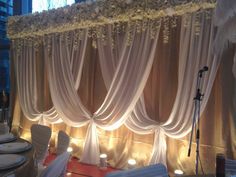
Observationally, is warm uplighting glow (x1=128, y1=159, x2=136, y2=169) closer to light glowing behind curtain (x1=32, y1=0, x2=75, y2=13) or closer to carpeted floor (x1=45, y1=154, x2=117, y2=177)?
carpeted floor (x1=45, y1=154, x2=117, y2=177)

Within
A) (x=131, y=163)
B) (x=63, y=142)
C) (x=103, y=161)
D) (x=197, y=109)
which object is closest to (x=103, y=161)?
(x=103, y=161)

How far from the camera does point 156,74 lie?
138 inches

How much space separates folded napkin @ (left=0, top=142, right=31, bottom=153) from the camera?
2.02m

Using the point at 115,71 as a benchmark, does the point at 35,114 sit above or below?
below

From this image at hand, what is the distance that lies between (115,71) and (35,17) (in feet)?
5.91

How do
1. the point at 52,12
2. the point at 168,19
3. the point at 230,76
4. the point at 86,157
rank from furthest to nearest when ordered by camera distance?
the point at 52,12 → the point at 86,157 → the point at 168,19 → the point at 230,76

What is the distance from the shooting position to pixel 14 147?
2107mm

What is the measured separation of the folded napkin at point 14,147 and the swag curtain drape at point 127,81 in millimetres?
1641

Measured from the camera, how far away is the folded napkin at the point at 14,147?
2.02m

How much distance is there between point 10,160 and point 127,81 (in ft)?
6.81

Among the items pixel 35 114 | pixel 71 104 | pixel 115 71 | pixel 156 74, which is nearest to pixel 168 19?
pixel 156 74

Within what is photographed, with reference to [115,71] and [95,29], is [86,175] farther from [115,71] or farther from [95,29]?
[95,29]

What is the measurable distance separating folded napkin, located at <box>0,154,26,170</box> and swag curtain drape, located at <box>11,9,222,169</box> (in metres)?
1.91

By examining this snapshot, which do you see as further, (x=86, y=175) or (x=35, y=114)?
(x=35, y=114)
